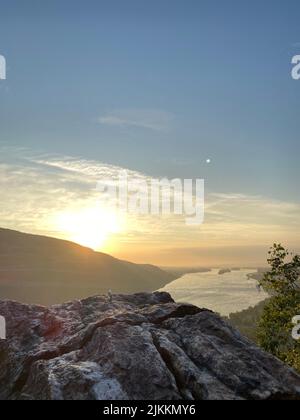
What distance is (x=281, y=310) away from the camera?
34875 millimetres

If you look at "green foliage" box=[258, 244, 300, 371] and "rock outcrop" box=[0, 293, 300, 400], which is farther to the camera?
"green foliage" box=[258, 244, 300, 371]

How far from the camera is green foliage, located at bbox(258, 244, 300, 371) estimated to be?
A: 111 ft

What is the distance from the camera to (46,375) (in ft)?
37.9

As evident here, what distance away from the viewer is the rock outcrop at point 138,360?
1112cm

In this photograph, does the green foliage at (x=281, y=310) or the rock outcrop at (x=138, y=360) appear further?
the green foliage at (x=281, y=310)

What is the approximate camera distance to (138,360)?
39.4ft

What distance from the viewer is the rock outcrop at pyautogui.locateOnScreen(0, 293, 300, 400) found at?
11.1 metres

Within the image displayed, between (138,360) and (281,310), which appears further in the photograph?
(281,310)

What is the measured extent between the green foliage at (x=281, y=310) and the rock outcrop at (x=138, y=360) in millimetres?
21085

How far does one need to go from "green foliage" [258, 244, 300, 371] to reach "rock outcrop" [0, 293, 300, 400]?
21085 mm

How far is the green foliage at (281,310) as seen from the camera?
111ft

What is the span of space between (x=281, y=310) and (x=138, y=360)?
26.0 metres
